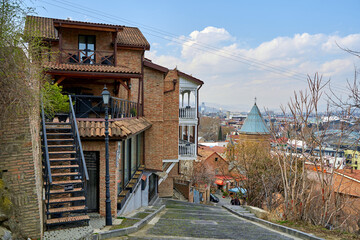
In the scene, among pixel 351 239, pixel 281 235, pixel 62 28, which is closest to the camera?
pixel 351 239

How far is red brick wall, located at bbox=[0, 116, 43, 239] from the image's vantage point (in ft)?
18.0

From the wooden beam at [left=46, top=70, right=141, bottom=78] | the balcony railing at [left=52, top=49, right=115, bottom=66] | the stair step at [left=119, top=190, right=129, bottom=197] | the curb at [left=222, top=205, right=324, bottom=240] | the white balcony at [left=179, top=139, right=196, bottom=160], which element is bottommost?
the curb at [left=222, top=205, right=324, bottom=240]

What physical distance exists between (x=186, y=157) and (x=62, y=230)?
12.0m

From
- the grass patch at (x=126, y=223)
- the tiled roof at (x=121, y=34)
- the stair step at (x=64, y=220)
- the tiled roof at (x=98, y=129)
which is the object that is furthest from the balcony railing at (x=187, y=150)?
the stair step at (x=64, y=220)

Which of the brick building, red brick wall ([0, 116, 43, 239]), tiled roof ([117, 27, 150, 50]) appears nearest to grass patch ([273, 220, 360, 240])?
the brick building

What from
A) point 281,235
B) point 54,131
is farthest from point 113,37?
point 281,235

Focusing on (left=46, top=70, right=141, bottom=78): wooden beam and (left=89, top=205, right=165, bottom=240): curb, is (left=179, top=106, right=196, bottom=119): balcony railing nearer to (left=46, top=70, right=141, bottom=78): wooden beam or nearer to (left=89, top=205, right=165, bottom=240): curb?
(left=46, top=70, right=141, bottom=78): wooden beam

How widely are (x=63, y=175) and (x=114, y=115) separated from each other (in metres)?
4.49

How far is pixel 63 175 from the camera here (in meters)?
7.09

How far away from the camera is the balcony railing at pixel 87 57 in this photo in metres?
13.5

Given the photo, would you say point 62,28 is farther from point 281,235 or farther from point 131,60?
point 281,235

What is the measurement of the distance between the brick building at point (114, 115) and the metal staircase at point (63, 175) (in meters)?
0.03

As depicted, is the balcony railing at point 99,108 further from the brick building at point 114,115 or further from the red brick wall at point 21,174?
the red brick wall at point 21,174

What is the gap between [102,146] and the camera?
29.6ft
